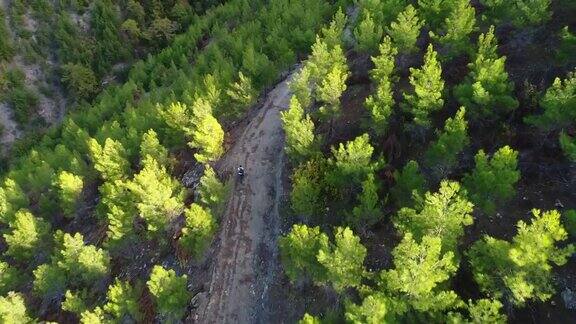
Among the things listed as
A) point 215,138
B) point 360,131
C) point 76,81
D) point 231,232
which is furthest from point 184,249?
point 76,81

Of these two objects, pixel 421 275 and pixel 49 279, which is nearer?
pixel 421 275

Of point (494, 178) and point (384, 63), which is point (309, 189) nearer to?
point (384, 63)

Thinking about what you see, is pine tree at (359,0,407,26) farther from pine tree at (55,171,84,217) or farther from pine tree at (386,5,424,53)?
pine tree at (55,171,84,217)

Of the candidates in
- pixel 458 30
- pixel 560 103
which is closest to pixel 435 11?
pixel 458 30

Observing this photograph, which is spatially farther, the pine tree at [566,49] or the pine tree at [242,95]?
the pine tree at [242,95]

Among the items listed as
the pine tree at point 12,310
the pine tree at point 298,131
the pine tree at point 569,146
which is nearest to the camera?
the pine tree at point 569,146

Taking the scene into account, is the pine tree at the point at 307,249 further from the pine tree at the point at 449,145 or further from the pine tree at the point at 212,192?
the pine tree at the point at 212,192

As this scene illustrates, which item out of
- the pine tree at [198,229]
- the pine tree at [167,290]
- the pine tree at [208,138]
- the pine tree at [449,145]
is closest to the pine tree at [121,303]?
the pine tree at [167,290]
